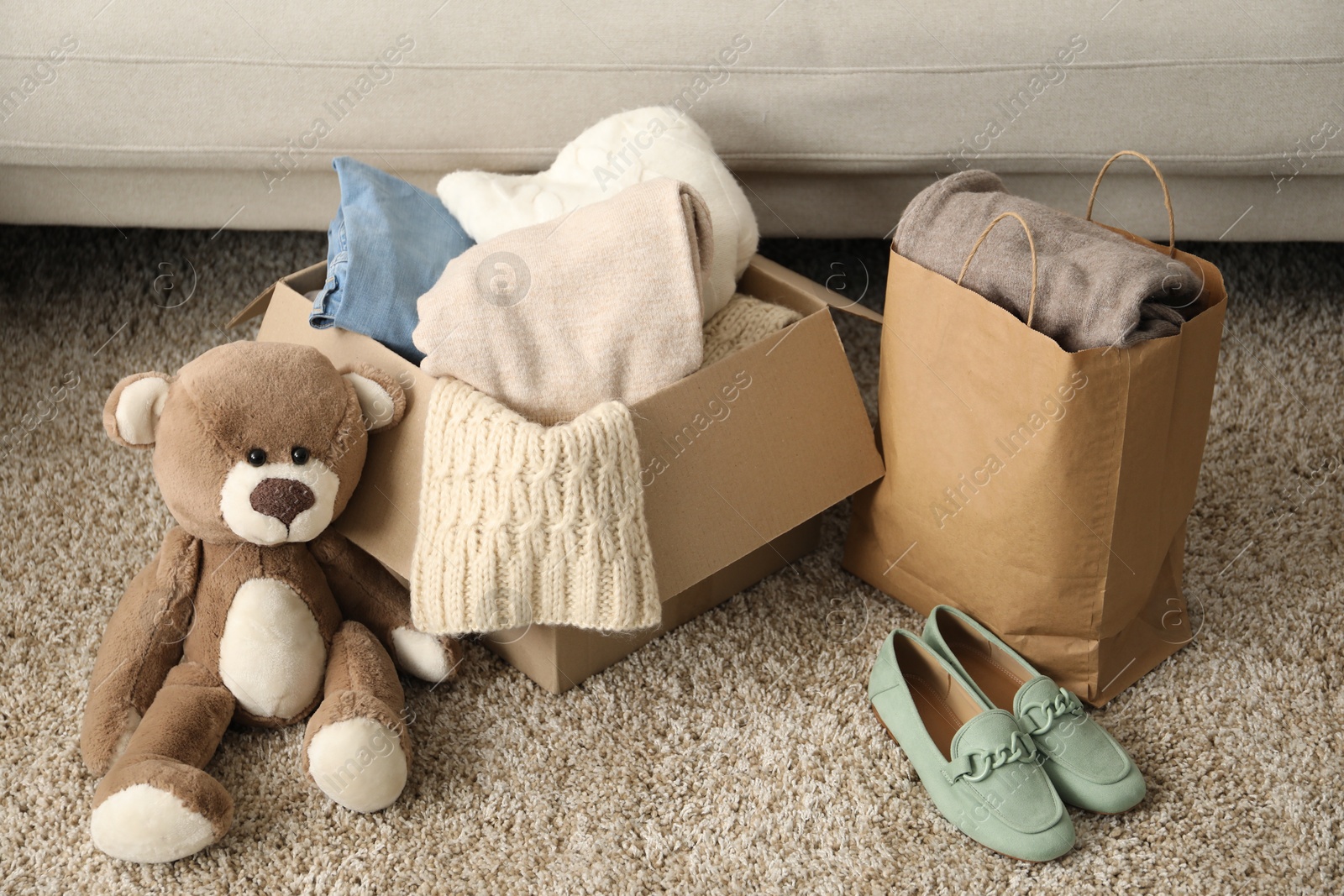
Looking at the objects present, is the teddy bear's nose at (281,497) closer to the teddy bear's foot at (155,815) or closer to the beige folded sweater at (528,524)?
A: the beige folded sweater at (528,524)

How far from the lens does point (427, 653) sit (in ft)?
3.40

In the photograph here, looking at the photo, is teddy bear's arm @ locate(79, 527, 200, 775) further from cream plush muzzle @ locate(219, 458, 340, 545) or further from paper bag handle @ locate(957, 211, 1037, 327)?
paper bag handle @ locate(957, 211, 1037, 327)

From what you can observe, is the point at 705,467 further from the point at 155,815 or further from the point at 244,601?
the point at 155,815

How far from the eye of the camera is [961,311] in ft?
3.14

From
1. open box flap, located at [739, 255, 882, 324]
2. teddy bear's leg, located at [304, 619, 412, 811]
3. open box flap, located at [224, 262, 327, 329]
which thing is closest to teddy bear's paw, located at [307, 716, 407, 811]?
teddy bear's leg, located at [304, 619, 412, 811]

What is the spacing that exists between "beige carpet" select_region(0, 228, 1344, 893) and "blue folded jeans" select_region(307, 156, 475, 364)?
347 millimetres

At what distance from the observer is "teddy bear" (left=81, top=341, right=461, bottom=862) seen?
91cm

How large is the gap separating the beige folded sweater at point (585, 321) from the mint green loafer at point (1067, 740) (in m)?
0.39

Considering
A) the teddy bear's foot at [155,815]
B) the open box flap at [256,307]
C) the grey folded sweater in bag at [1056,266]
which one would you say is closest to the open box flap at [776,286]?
the grey folded sweater in bag at [1056,266]

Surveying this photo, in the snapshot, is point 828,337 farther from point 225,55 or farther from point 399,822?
point 225,55

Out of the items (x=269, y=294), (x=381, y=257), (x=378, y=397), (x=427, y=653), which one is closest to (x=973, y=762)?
(x=427, y=653)

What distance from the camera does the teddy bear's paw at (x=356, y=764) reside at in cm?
90

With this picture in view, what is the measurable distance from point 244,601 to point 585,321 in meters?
0.40

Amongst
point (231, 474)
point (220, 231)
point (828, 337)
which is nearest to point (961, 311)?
point (828, 337)
